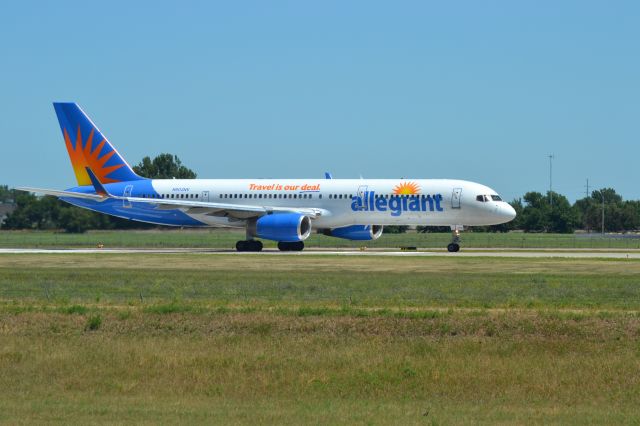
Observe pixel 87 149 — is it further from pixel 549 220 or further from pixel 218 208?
pixel 549 220

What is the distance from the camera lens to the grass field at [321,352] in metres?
16.0

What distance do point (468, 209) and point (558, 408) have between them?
40992 mm

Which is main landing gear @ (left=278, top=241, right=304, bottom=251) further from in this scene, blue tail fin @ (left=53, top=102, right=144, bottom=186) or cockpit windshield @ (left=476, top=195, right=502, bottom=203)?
blue tail fin @ (left=53, top=102, right=144, bottom=186)

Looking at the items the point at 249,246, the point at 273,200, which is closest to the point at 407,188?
the point at 273,200

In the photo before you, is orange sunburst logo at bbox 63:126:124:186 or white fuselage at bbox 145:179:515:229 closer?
white fuselage at bbox 145:179:515:229

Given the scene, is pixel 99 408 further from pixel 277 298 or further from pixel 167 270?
pixel 167 270

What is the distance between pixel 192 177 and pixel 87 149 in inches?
2525

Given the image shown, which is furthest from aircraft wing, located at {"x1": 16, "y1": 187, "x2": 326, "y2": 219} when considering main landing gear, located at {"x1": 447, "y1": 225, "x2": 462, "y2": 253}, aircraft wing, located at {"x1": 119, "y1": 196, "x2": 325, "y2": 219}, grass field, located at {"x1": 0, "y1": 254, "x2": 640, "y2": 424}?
grass field, located at {"x1": 0, "y1": 254, "x2": 640, "y2": 424}

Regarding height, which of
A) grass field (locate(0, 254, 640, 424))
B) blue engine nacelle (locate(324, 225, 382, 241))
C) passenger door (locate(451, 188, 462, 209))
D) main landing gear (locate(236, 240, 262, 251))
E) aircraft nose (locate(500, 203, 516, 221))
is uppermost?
passenger door (locate(451, 188, 462, 209))

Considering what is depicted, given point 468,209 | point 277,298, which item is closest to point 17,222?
point 468,209

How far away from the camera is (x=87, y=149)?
63.8 metres

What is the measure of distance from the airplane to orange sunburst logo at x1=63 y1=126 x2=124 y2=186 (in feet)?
0.19

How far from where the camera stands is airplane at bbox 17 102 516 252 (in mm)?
57062

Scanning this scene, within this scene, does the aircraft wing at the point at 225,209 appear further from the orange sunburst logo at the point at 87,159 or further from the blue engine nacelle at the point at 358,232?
the orange sunburst logo at the point at 87,159
